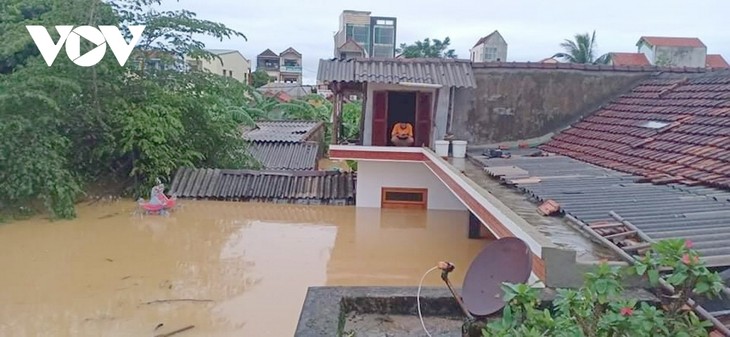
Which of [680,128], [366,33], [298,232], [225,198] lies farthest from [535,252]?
[366,33]

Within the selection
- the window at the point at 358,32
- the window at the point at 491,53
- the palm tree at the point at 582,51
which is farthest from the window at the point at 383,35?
the palm tree at the point at 582,51

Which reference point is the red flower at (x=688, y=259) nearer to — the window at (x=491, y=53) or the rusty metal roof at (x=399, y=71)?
the rusty metal roof at (x=399, y=71)

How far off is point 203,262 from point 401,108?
564cm

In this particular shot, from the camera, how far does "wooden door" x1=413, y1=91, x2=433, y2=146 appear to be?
41.4 ft

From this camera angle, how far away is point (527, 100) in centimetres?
1262

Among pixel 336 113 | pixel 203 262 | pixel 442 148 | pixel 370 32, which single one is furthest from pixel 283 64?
pixel 203 262

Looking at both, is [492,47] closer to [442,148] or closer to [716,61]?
[716,61]

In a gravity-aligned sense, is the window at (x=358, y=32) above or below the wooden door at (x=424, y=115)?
above

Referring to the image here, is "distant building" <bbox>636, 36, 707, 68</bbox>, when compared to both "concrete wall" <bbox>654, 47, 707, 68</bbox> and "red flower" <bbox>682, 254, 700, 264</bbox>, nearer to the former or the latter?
"concrete wall" <bbox>654, 47, 707, 68</bbox>

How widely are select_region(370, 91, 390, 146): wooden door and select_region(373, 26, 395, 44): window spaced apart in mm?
38994

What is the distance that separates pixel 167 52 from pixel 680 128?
11.6 m

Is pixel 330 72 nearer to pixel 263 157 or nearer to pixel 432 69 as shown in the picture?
pixel 432 69

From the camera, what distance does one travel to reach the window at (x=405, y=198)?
13539mm

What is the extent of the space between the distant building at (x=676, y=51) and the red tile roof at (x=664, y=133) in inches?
919
